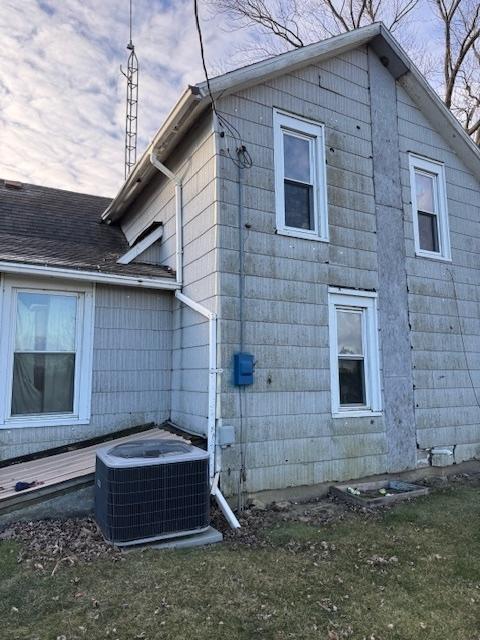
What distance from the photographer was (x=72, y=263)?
5.98 m

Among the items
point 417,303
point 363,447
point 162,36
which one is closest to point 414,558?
point 363,447

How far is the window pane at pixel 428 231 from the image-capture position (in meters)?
7.54

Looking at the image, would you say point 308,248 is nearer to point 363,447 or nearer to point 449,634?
point 363,447

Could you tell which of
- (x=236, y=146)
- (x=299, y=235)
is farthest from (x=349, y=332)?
(x=236, y=146)

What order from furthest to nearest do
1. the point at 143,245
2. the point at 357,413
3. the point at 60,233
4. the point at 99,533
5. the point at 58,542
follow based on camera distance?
the point at 60,233, the point at 143,245, the point at 357,413, the point at 99,533, the point at 58,542

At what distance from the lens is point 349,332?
6.46m

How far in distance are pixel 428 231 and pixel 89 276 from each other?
17.6 ft

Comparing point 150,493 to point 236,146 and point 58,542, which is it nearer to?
point 58,542

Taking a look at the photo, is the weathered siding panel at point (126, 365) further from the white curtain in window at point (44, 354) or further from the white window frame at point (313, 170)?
the white window frame at point (313, 170)

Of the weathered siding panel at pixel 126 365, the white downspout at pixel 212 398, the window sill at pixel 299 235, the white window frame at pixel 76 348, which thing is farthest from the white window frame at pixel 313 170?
the white window frame at pixel 76 348

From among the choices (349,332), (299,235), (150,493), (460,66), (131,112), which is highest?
(460,66)

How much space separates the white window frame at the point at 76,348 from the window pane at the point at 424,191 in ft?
17.5

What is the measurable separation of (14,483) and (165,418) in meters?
2.14

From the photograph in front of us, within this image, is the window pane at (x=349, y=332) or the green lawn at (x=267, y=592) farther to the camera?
the window pane at (x=349, y=332)
